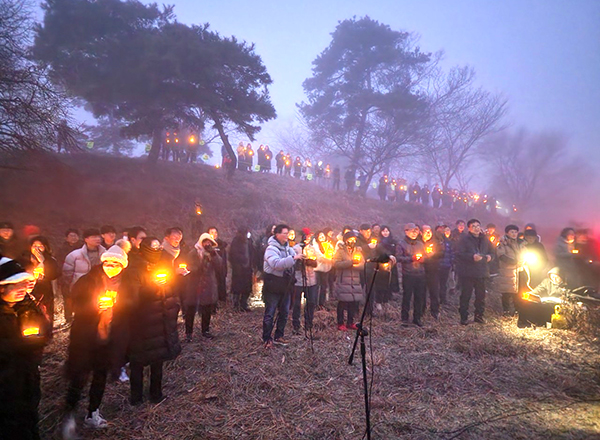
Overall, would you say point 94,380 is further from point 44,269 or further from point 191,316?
point 44,269

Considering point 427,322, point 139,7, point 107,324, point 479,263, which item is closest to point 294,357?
point 107,324

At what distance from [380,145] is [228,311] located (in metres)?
19.9

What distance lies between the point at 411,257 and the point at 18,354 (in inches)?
272

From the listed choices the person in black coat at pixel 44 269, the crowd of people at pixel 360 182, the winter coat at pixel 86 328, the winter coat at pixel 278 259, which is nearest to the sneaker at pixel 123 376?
the winter coat at pixel 86 328

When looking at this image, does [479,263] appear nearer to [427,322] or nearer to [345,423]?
[427,322]

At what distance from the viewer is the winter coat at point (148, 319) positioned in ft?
→ 12.4

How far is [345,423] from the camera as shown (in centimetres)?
382

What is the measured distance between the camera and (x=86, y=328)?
3.39 m

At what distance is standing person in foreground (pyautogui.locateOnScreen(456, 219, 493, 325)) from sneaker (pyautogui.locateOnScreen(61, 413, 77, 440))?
292 inches

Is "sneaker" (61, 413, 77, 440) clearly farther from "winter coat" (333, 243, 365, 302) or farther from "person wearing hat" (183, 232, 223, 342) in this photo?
"winter coat" (333, 243, 365, 302)

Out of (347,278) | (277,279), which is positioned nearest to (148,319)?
(277,279)

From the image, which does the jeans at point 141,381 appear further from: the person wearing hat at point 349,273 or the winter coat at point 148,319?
the person wearing hat at point 349,273

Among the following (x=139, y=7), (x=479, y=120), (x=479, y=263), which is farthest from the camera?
(x=479, y=120)

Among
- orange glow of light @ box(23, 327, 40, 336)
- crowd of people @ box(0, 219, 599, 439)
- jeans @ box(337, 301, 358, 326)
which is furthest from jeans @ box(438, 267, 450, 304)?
orange glow of light @ box(23, 327, 40, 336)
